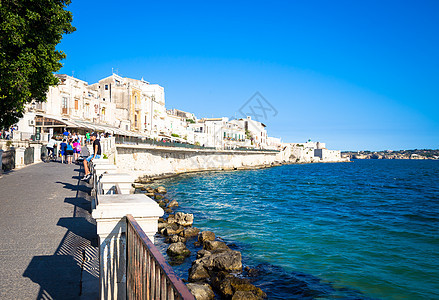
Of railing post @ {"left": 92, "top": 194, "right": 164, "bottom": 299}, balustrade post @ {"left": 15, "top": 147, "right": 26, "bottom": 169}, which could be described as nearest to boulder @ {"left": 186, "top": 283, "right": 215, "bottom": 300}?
railing post @ {"left": 92, "top": 194, "right": 164, "bottom": 299}

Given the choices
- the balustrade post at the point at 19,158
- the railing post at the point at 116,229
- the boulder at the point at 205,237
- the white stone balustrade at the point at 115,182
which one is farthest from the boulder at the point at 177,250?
the balustrade post at the point at 19,158

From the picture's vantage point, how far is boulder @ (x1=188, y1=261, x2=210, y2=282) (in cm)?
954

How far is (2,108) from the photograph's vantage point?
41.6 ft

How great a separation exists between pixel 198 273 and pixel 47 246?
479 cm

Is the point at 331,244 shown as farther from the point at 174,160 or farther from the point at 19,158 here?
the point at 174,160

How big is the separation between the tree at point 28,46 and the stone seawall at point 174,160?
19239 mm

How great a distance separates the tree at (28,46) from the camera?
10.6m

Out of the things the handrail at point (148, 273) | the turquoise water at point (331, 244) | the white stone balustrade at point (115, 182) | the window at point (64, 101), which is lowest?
the turquoise water at point (331, 244)

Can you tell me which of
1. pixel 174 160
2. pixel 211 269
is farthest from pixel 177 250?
A: pixel 174 160

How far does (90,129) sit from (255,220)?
25068mm

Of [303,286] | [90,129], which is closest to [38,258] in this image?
[303,286]

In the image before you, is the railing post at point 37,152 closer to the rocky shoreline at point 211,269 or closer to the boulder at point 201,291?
the rocky shoreline at point 211,269

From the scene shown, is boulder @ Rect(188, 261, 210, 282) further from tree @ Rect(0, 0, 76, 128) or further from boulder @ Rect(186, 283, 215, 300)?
tree @ Rect(0, 0, 76, 128)

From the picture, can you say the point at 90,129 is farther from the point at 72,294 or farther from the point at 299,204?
the point at 72,294
